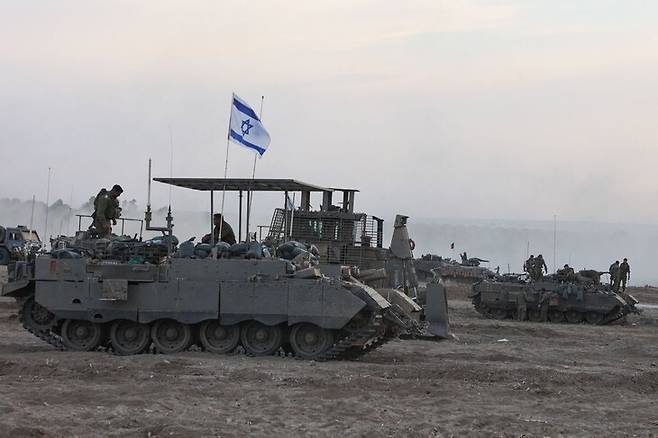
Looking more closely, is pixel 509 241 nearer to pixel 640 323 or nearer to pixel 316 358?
pixel 640 323

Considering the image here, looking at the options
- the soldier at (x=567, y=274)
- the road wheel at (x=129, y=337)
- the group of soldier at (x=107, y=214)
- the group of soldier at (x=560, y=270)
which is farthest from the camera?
the group of soldier at (x=560, y=270)

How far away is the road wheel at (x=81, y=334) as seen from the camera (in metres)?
19.4

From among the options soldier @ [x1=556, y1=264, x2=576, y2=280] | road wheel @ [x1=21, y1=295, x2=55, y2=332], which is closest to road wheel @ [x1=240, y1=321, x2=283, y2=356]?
road wheel @ [x1=21, y1=295, x2=55, y2=332]

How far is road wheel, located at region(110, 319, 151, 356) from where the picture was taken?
19.2 metres

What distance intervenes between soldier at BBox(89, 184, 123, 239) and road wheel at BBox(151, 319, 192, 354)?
8.73 feet

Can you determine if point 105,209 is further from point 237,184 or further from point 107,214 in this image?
point 237,184

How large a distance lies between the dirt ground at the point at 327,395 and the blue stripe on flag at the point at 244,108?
18.7 feet

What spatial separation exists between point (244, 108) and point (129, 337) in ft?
18.1

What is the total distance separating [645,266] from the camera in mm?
127938

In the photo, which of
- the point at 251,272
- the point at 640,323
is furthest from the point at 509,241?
the point at 251,272

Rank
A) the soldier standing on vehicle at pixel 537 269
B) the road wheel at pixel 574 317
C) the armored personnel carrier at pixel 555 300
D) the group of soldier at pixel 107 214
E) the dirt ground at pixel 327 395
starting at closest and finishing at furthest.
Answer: the dirt ground at pixel 327 395 < the group of soldier at pixel 107 214 < the armored personnel carrier at pixel 555 300 < the road wheel at pixel 574 317 < the soldier standing on vehicle at pixel 537 269

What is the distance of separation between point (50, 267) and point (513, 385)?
9331 mm

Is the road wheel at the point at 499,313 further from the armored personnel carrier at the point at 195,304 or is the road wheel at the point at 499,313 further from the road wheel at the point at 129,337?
the road wheel at the point at 129,337

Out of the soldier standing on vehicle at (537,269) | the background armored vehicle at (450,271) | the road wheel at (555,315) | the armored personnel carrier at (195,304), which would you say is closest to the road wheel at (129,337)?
the armored personnel carrier at (195,304)
